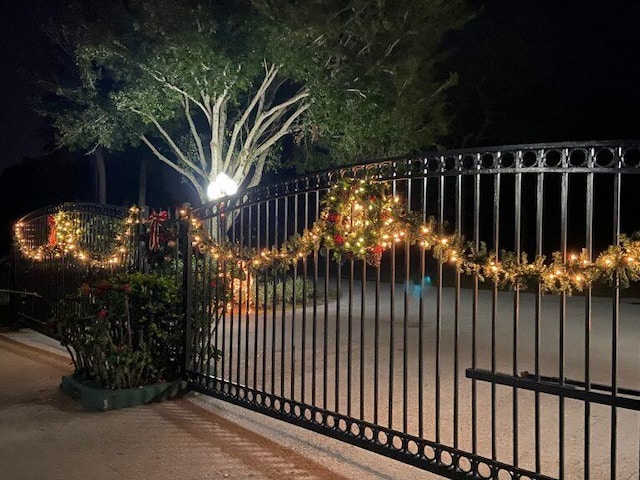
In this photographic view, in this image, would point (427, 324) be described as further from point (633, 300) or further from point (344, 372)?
point (633, 300)

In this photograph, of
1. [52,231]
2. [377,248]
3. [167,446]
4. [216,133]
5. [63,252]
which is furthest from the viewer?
[216,133]

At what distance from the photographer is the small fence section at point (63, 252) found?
31.3 feet

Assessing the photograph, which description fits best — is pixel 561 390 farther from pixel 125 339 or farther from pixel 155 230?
pixel 155 230

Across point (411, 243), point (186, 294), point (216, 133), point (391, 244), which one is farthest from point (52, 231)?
point (411, 243)

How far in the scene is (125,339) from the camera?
7.88m

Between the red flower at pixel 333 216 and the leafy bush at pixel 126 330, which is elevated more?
the red flower at pixel 333 216

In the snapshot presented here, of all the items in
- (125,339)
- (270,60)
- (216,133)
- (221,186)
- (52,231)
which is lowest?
(125,339)

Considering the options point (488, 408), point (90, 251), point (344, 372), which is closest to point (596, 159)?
point (488, 408)

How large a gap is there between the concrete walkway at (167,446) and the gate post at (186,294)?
0.52 metres

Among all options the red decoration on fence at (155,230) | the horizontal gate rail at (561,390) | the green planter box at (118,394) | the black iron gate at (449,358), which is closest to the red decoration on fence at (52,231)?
the red decoration on fence at (155,230)

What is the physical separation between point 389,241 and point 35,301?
31.0 ft

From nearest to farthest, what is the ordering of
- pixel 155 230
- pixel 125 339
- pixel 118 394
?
pixel 118 394 → pixel 125 339 → pixel 155 230

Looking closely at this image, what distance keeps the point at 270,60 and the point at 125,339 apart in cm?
929

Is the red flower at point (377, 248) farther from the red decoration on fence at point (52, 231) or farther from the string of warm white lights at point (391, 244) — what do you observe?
the red decoration on fence at point (52, 231)
